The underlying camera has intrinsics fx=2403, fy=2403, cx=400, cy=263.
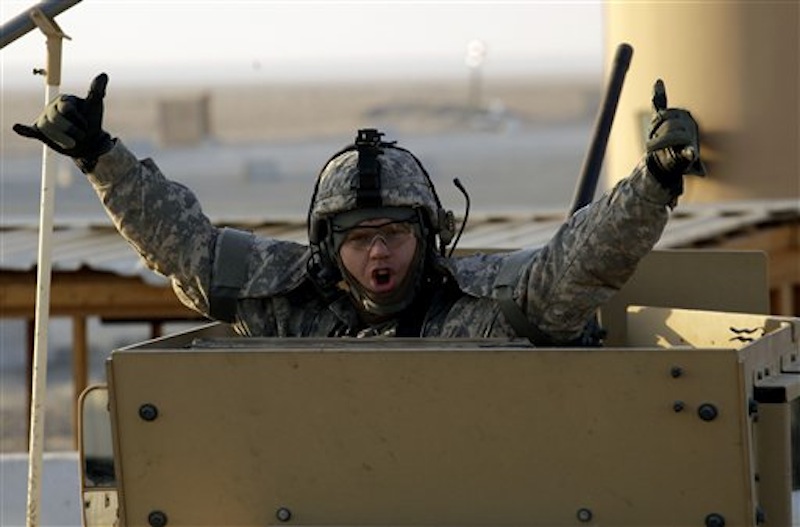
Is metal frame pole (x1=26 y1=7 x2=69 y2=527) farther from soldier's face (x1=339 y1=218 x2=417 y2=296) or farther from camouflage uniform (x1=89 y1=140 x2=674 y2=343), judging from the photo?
soldier's face (x1=339 y1=218 x2=417 y2=296)

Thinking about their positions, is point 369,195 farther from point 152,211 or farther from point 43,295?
point 43,295

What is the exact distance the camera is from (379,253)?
258 inches

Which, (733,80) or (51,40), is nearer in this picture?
(51,40)

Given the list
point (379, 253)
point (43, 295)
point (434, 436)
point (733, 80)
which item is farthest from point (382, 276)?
point (733, 80)

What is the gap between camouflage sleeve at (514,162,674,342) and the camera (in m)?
5.77

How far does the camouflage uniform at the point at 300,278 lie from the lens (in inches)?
246

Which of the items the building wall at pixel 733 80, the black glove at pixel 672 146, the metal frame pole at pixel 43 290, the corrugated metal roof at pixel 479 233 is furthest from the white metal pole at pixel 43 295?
the building wall at pixel 733 80

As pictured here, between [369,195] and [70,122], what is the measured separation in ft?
2.91

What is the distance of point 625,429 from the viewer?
525cm

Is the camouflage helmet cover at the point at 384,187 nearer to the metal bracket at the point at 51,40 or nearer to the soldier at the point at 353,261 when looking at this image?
the soldier at the point at 353,261

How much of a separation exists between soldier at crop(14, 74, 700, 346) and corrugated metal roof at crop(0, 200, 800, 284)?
243 inches

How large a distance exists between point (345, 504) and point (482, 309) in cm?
136

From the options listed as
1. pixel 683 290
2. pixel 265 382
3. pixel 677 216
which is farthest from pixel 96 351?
pixel 265 382

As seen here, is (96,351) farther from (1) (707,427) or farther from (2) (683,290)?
(1) (707,427)
